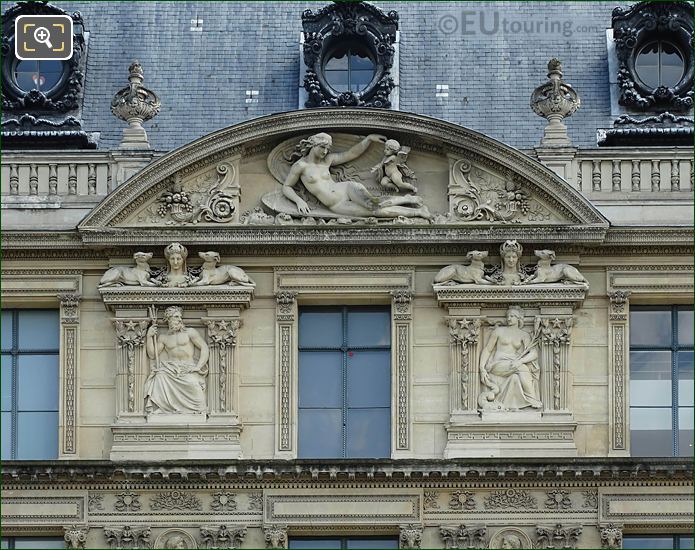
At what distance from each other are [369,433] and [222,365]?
2.49 meters

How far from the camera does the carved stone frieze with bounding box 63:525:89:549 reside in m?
44.8

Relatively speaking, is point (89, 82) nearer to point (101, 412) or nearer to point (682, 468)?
point (101, 412)

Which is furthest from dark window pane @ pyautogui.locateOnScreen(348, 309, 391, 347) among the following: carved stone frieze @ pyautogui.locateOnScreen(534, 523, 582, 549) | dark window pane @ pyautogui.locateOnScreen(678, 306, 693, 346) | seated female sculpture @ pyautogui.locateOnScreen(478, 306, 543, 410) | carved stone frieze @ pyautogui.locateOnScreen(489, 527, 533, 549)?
dark window pane @ pyautogui.locateOnScreen(678, 306, 693, 346)

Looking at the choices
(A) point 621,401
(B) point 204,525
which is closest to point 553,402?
(A) point 621,401

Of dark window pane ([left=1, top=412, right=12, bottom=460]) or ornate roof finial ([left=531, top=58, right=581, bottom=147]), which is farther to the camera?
ornate roof finial ([left=531, top=58, right=581, bottom=147])

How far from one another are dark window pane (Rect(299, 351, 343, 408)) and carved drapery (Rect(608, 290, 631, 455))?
4162mm

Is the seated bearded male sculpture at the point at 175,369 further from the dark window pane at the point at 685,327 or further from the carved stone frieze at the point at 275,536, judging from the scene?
the dark window pane at the point at 685,327

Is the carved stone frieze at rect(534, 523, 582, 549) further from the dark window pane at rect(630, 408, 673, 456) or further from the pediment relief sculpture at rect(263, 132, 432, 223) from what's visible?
the pediment relief sculpture at rect(263, 132, 432, 223)

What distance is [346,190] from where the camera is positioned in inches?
1828

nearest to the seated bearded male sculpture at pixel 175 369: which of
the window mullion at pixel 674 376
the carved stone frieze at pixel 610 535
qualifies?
the carved stone frieze at pixel 610 535

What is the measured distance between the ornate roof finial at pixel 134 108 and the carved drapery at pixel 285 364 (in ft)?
11.1

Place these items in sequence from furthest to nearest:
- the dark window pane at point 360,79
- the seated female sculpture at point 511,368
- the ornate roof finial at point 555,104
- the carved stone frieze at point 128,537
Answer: the dark window pane at point 360,79 < the ornate roof finial at point 555,104 < the seated female sculpture at point 511,368 < the carved stone frieze at point 128,537

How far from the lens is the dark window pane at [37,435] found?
45.9 metres

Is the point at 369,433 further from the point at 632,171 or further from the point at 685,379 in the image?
the point at 632,171
